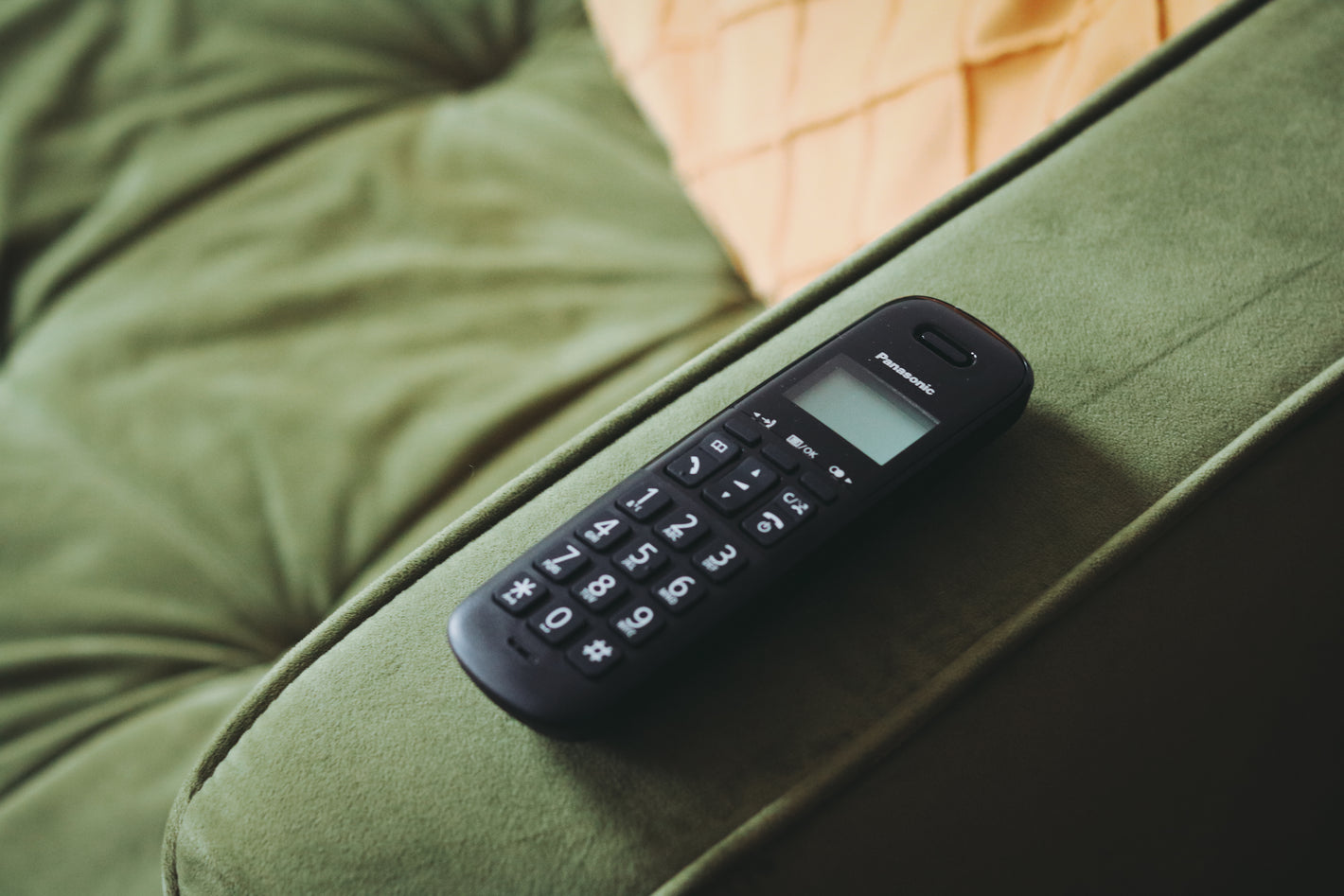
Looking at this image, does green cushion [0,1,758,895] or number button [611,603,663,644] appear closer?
number button [611,603,663,644]

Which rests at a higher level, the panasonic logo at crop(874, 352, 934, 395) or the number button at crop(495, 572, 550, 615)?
the panasonic logo at crop(874, 352, 934, 395)

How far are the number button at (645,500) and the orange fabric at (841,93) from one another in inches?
9.4

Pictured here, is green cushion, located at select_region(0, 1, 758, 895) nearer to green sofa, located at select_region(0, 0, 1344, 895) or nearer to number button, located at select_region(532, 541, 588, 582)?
green sofa, located at select_region(0, 0, 1344, 895)

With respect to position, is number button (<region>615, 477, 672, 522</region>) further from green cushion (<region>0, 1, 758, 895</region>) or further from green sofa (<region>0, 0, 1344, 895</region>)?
green cushion (<region>0, 1, 758, 895</region>)

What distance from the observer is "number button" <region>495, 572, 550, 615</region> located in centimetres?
30

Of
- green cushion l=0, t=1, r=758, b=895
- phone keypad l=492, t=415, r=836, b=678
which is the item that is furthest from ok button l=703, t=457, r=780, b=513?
green cushion l=0, t=1, r=758, b=895

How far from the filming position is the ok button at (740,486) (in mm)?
323

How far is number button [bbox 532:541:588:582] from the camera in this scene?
0.31 meters

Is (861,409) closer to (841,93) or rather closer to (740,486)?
(740,486)

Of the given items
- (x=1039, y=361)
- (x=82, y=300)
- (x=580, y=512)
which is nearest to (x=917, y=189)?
(x=1039, y=361)

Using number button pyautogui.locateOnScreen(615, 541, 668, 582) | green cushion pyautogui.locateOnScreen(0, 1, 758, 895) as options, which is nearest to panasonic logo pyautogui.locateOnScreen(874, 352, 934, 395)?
number button pyautogui.locateOnScreen(615, 541, 668, 582)

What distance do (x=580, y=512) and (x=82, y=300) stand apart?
17.7 inches

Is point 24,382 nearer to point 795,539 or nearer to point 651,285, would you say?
point 651,285

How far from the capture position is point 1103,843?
0.30m
